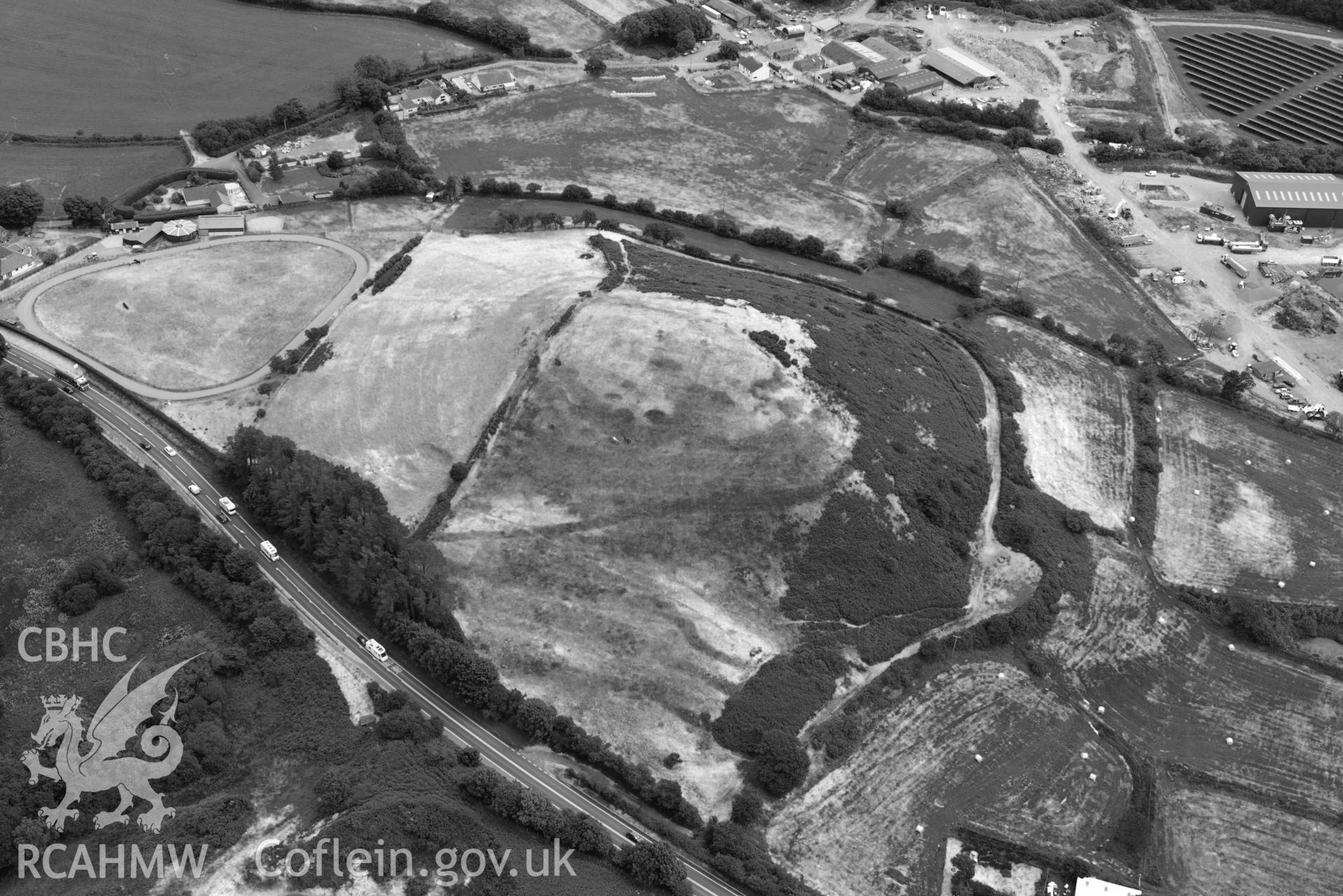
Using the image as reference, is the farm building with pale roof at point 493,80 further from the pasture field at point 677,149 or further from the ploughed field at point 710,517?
the ploughed field at point 710,517

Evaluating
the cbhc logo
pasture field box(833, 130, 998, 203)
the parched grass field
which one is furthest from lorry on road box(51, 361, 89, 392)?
pasture field box(833, 130, 998, 203)

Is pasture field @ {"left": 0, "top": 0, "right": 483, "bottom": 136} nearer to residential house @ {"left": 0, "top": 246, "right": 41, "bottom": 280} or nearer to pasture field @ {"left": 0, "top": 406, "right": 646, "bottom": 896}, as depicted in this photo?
residential house @ {"left": 0, "top": 246, "right": 41, "bottom": 280}

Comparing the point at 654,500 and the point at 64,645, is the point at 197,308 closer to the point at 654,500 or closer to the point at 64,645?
the point at 64,645

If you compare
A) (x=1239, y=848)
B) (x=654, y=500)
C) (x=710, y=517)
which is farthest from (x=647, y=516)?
(x=1239, y=848)

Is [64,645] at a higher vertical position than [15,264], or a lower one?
lower

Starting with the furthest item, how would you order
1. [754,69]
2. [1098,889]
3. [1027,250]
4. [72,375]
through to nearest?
[754,69]
[1027,250]
[72,375]
[1098,889]
